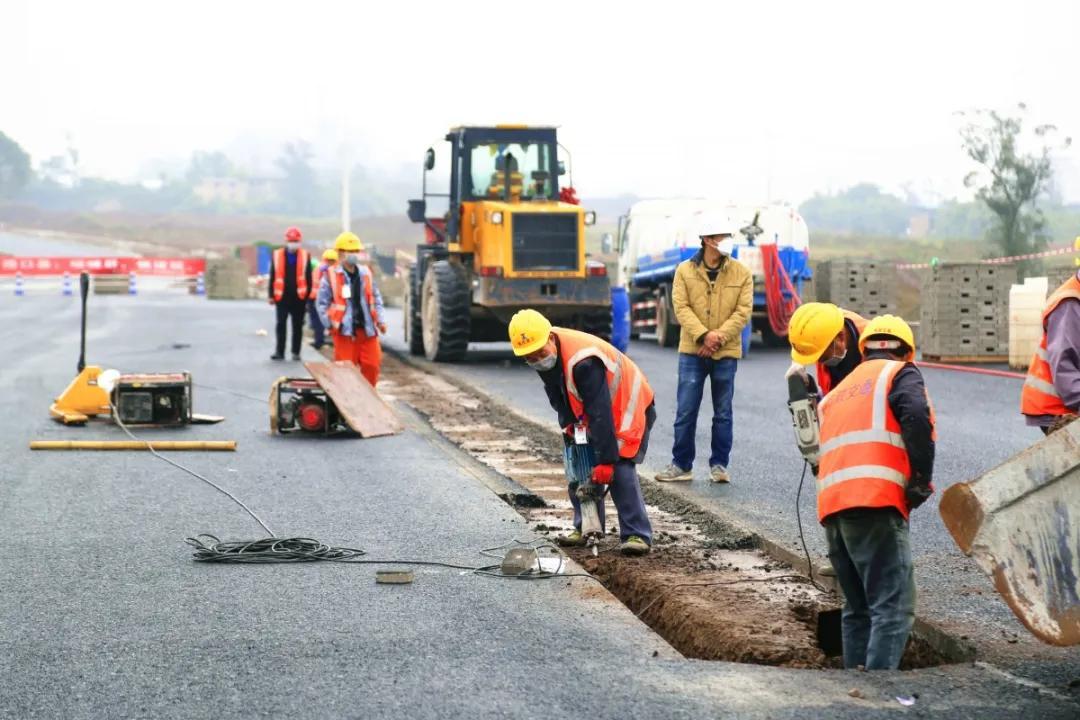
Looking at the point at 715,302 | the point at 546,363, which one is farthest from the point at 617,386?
the point at 715,302

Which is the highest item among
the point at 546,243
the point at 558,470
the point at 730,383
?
the point at 546,243

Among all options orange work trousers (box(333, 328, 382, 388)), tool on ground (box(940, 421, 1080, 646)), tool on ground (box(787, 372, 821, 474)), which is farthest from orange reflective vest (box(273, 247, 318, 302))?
tool on ground (box(940, 421, 1080, 646))

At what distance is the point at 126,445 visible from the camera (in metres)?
11.9

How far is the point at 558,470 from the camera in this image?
11.7 metres

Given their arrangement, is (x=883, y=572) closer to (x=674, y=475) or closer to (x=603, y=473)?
(x=603, y=473)

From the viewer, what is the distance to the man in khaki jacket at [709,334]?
10.3 m

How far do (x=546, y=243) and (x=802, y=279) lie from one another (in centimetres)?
685

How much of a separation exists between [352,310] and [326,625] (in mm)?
8368

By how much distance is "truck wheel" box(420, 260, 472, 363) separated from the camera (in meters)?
21.0

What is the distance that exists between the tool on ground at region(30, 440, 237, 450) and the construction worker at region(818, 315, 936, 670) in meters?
7.16

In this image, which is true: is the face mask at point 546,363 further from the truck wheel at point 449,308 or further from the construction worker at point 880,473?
the truck wheel at point 449,308

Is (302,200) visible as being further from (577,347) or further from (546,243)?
(577,347)

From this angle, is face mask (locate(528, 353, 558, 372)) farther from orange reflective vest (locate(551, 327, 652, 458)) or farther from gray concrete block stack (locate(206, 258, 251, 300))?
gray concrete block stack (locate(206, 258, 251, 300))

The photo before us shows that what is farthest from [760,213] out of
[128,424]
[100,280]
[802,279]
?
[100,280]
